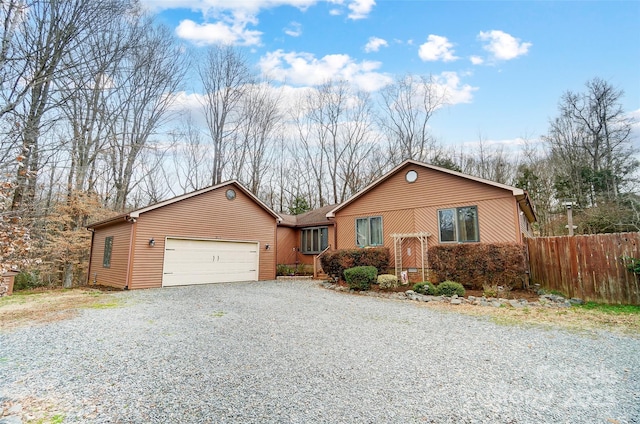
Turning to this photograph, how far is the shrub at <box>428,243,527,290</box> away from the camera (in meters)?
9.28

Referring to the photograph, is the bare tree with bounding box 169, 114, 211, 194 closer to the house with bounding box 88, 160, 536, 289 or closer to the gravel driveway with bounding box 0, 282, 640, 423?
the house with bounding box 88, 160, 536, 289

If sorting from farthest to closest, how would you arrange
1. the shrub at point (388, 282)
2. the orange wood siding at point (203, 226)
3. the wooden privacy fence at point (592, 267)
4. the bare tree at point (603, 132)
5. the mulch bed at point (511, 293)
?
1. the bare tree at point (603, 132)
2. the orange wood siding at point (203, 226)
3. the shrub at point (388, 282)
4. the mulch bed at point (511, 293)
5. the wooden privacy fence at point (592, 267)

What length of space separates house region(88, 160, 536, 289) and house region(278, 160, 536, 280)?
0.11ft

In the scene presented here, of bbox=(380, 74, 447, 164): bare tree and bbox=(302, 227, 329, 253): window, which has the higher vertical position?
bbox=(380, 74, 447, 164): bare tree

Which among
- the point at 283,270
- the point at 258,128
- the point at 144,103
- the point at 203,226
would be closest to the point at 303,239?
the point at 283,270

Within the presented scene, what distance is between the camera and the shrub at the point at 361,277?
10680 millimetres

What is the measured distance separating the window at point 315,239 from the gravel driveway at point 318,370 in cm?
1083

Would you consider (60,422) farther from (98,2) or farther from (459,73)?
(459,73)

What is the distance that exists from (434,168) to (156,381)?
36.7ft

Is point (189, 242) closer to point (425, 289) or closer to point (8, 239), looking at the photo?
point (8, 239)

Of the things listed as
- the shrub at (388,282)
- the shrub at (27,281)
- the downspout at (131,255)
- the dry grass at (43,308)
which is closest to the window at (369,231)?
the shrub at (388,282)

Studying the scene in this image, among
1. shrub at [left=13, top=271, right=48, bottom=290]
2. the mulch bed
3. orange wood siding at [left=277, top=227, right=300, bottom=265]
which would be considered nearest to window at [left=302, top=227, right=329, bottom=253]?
orange wood siding at [left=277, top=227, right=300, bottom=265]

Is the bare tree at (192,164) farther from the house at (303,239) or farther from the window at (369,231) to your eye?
the window at (369,231)

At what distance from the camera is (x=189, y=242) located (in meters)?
12.7
